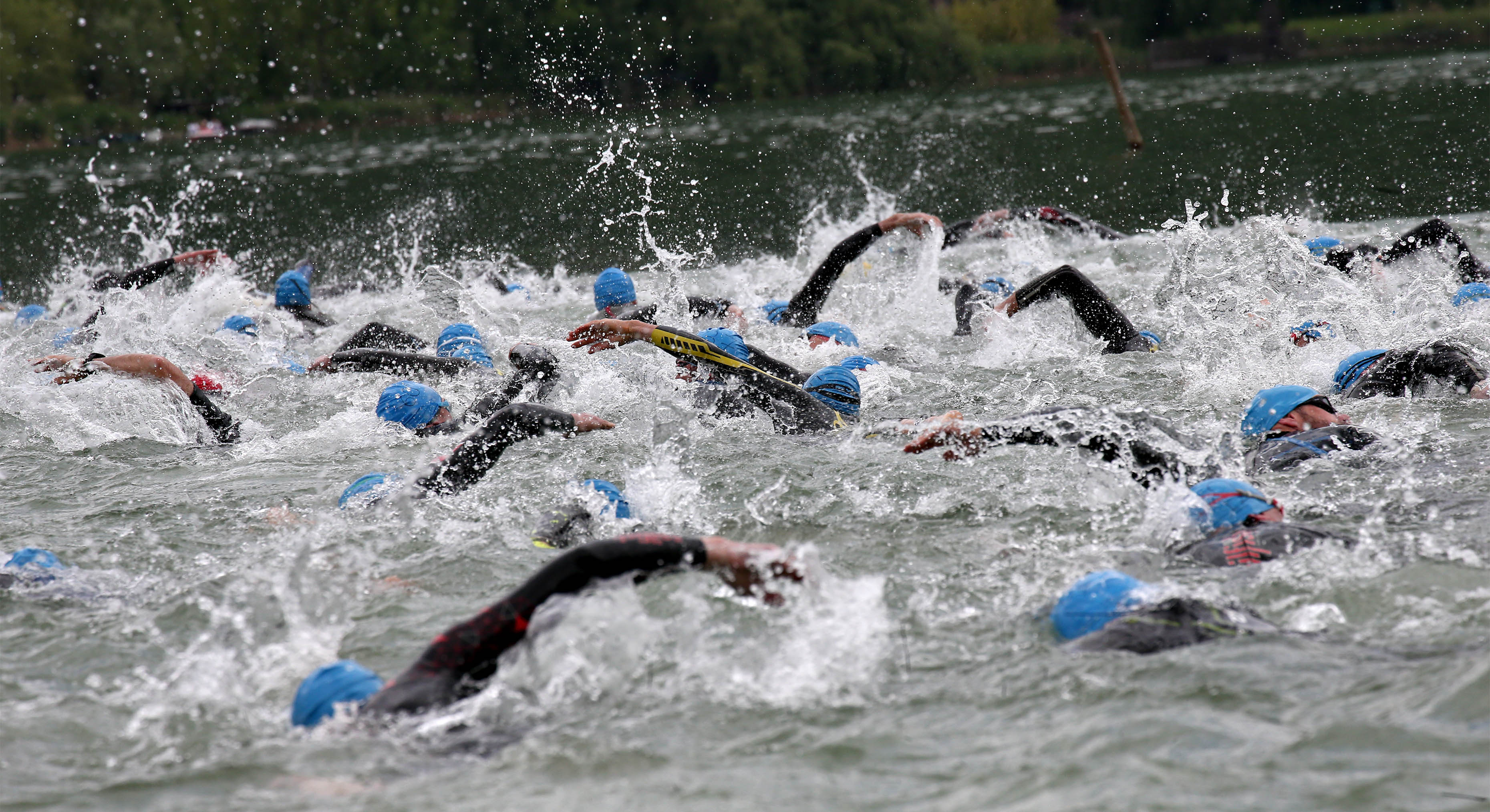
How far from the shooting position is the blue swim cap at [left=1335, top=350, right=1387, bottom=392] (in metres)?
7.95

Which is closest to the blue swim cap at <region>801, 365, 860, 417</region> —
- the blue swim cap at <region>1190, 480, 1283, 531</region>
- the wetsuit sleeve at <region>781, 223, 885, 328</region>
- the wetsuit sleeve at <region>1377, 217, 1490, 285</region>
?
the wetsuit sleeve at <region>781, 223, 885, 328</region>

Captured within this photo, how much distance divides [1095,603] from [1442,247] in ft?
26.2

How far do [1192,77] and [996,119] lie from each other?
15.0 meters

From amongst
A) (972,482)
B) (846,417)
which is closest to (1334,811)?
(972,482)

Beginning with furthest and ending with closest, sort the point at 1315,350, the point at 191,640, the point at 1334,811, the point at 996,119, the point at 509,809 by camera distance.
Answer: the point at 996,119, the point at 1315,350, the point at 191,640, the point at 509,809, the point at 1334,811

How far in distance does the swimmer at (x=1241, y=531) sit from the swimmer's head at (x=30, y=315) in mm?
13365

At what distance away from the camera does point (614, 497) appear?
6344 mm

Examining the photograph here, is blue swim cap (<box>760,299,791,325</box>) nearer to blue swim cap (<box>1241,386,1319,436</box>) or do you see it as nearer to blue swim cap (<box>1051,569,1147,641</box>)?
blue swim cap (<box>1241,386,1319,436</box>)

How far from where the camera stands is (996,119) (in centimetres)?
3766

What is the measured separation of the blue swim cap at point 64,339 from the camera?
11.4 meters

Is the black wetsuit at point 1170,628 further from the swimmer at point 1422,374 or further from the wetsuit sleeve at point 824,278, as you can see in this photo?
the wetsuit sleeve at point 824,278

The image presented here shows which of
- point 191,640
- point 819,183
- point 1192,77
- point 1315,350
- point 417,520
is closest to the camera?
point 191,640

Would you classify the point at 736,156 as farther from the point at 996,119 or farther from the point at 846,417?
the point at 846,417

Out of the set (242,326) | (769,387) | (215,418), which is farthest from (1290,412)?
(242,326)
